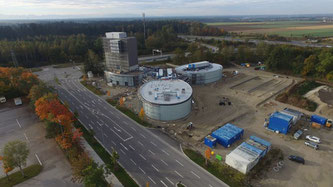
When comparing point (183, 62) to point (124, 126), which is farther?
point (183, 62)

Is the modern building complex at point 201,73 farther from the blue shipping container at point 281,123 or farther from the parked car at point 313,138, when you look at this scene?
the parked car at point 313,138

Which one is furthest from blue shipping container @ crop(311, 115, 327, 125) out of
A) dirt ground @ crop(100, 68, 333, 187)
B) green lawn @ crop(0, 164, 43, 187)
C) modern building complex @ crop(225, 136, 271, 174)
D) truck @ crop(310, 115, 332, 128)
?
green lawn @ crop(0, 164, 43, 187)

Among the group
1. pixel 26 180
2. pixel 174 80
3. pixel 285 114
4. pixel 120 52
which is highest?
pixel 120 52

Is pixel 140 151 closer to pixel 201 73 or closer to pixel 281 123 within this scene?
pixel 281 123

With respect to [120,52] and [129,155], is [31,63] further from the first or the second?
[129,155]

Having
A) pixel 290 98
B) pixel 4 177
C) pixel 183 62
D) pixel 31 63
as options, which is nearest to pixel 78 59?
pixel 31 63

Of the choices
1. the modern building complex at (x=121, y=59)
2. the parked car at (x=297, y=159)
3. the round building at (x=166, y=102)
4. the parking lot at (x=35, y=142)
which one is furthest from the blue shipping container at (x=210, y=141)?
the modern building complex at (x=121, y=59)

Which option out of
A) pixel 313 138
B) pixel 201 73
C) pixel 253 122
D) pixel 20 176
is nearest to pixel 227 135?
pixel 253 122
